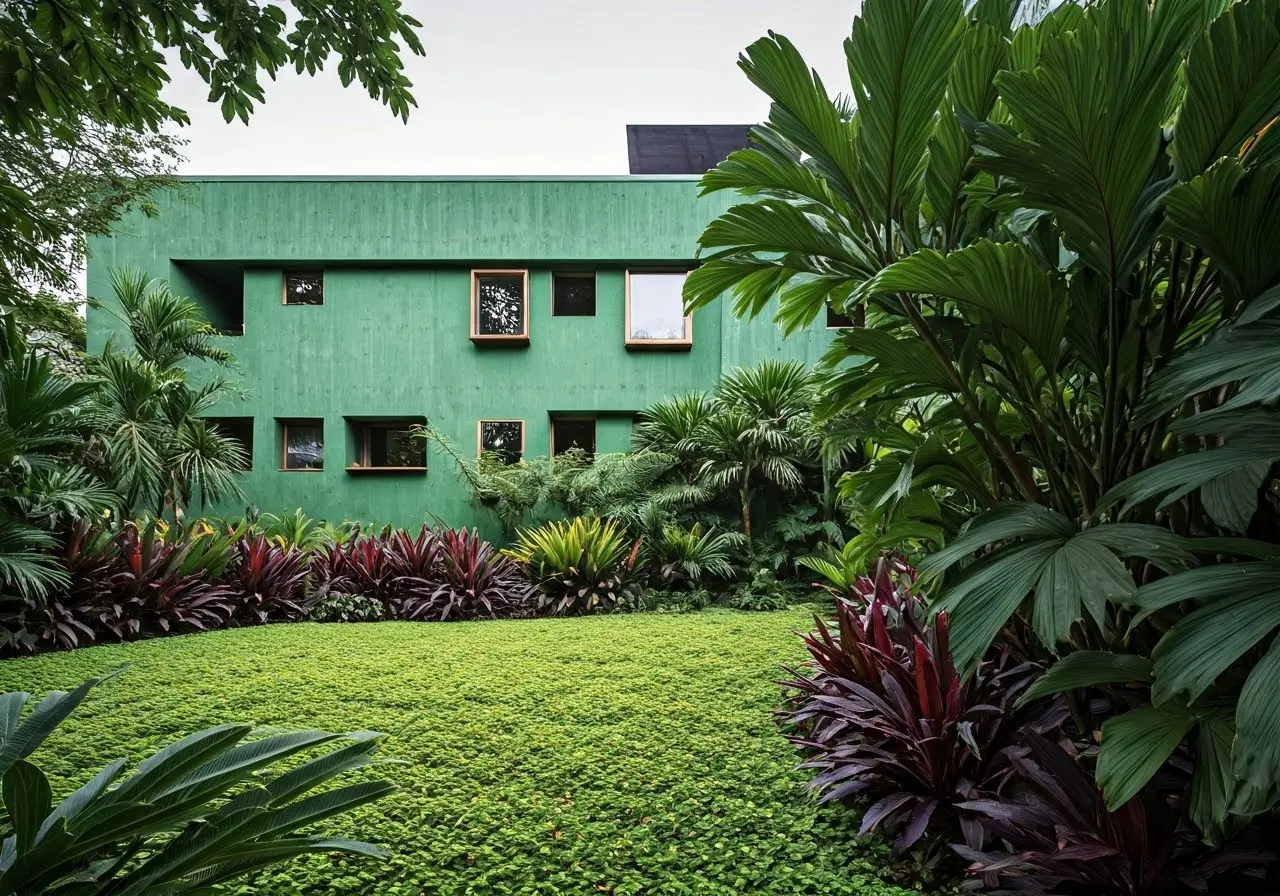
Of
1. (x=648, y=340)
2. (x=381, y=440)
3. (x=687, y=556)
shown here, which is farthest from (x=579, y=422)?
(x=687, y=556)

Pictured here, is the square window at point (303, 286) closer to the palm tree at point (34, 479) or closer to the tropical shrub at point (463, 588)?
the palm tree at point (34, 479)

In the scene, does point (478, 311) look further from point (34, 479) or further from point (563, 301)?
point (34, 479)

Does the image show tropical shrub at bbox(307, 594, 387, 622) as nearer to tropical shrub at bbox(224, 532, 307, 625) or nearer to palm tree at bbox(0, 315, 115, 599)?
tropical shrub at bbox(224, 532, 307, 625)

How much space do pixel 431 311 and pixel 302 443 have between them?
2.83m

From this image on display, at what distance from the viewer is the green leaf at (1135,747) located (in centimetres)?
112

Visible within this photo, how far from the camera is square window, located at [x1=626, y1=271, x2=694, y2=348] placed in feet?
31.8

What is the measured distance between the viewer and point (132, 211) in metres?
9.48

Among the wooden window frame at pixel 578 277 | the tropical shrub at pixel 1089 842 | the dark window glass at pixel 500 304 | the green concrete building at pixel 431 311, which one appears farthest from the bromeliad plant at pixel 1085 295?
the dark window glass at pixel 500 304

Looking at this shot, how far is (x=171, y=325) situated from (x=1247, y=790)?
397 inches

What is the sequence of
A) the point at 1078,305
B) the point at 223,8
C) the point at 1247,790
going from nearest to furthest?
1. the point at 1247,790
2. the point at 1078,305
3. the point at 223,8

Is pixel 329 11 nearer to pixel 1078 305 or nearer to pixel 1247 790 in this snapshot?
pixel 1078 305

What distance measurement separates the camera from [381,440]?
10047mm

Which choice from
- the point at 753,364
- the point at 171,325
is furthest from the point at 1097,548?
the point at 171,325

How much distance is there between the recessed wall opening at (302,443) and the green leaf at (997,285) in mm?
9936
